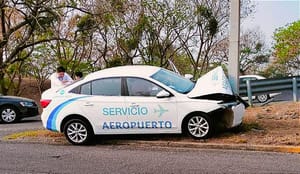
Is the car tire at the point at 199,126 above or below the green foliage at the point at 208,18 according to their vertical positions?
below

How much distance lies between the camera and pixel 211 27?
32844 millimetres

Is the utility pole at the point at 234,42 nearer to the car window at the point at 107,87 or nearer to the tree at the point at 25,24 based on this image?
the car window at the point at 107,87

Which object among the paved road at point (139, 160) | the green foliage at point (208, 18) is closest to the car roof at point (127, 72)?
the paved road at point (139, 160)

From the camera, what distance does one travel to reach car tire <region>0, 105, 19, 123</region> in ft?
55.4

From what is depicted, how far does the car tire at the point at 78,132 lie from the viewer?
399 inches

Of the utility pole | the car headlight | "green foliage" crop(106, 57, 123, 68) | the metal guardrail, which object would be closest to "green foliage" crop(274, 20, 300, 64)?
"green foliage" crop(106, 57, 123, 68)

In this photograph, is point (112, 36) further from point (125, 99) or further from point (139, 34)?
point (125, 99)

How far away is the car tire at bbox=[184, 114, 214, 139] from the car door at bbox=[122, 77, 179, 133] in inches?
11.3

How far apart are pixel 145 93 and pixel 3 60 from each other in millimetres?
20695

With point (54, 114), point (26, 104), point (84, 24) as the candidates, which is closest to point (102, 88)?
point (54, 114)

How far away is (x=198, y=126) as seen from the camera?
31.8 feet

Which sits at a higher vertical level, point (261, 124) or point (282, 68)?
point (282, 68)

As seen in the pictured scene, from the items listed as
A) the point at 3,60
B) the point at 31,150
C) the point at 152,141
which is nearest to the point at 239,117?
the point at 152,141

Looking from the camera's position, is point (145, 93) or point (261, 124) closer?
point (145, 93)
